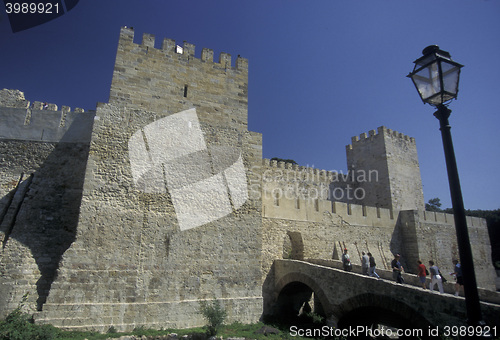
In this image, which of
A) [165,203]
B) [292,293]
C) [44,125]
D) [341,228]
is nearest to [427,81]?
[165,203]

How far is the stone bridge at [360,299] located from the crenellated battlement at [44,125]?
8.78m

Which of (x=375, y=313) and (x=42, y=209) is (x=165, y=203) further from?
(x=375, y=313)

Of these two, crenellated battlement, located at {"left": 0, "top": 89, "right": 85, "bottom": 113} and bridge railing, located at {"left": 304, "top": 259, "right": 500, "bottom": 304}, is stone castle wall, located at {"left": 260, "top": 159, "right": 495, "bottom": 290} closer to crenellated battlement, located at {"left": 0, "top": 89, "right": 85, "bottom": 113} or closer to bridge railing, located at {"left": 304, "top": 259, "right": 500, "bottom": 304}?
bridge railing, located at {"left": 304, "top": 259, "right": 500, "bottom": 304}

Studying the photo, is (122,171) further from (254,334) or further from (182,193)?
(254,334)

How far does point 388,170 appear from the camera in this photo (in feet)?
63.7

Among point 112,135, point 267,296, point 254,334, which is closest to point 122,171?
point 112,135

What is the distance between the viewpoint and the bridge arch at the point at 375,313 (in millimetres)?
6523

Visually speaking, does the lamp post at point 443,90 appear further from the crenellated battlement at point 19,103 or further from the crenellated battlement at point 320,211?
the crenellated battlement at point 19,103

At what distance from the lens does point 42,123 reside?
9492mm

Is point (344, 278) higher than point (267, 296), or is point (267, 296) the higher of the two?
point (344, 278)

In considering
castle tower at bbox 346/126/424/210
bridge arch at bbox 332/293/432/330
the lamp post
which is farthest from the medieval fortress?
castle tower at bbox 346/126/424/210

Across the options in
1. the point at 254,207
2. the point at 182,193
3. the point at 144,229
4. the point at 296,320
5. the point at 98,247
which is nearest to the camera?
the point at 98,247

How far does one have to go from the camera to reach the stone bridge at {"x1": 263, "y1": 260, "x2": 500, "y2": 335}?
19.7 ft

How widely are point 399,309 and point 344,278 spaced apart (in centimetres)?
179
